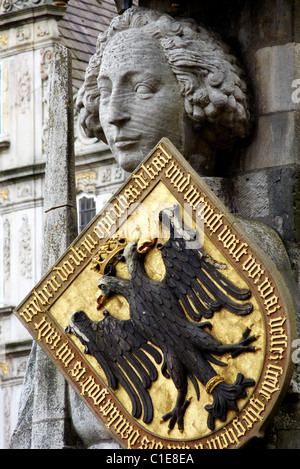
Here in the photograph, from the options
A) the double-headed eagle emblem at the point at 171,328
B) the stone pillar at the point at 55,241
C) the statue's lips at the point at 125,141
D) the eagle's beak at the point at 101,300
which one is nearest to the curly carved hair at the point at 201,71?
the statue's lips at the point at 125,141

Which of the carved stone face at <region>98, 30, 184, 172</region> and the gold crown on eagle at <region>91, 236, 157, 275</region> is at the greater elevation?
the carved stone face at <region>98, 30, 184, 172</region>

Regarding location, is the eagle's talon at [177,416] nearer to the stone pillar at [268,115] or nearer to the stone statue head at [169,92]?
the stone pillar at [268,115]

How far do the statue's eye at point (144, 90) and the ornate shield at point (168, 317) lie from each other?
323 millimetres

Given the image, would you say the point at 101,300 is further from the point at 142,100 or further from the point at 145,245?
the point at 142,100

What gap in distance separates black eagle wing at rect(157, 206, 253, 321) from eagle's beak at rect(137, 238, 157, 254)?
0.04 m

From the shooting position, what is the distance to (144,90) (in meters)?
6.42

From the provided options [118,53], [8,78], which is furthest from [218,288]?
[8,78]

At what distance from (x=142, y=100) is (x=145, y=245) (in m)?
0.62

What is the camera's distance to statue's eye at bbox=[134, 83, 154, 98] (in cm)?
641

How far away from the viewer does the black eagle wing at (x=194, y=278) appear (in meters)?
5.91

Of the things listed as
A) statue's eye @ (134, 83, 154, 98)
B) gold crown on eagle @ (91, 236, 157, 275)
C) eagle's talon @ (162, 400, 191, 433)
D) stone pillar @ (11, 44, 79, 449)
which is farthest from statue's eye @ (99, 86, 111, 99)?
eagle's talon @ (162, 400, 191, 433)

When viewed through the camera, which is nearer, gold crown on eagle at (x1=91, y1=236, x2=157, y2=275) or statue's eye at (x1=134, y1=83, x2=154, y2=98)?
gold crown on eagle at (x1=91, y1=236, x2=157, y2=275)

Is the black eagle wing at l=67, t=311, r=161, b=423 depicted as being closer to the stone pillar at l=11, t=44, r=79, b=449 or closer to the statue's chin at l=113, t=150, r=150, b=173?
the stone pillar at l=11, t=44, r=79, b=449

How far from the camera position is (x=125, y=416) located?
616cm
